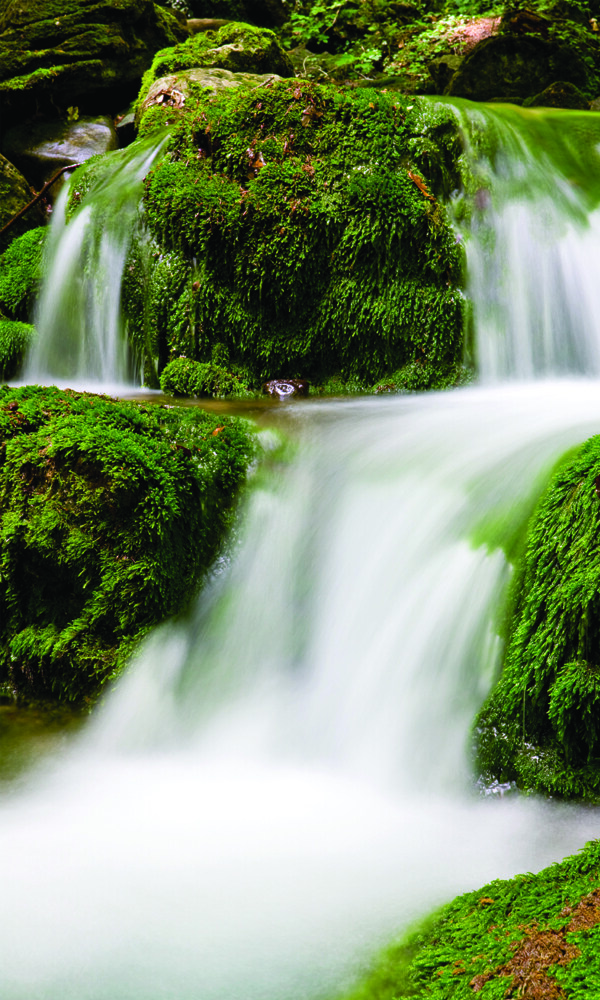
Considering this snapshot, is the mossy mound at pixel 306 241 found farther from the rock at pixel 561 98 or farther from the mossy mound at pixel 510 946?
the mossy mound at pixel 510 946

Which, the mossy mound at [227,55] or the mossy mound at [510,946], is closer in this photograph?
the mossy mound at [510,946]

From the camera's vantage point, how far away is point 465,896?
205 centimetres

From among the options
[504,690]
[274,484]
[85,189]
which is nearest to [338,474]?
[274,484]

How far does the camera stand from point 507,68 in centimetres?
840

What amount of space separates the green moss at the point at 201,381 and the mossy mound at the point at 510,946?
11.4ft

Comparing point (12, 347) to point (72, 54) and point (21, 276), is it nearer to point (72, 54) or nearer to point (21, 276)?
point (21, 276)

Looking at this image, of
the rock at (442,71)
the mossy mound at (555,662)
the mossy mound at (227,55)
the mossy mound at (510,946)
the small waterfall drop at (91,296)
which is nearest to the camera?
the mossy mound at (510,946)

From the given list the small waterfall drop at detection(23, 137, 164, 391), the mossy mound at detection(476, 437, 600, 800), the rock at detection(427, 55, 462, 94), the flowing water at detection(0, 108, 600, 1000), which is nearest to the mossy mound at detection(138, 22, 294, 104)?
the rock at detection(427, 55, 462, 94)

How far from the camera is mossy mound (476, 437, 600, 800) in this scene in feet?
8.14

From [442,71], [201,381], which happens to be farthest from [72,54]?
[201,381]

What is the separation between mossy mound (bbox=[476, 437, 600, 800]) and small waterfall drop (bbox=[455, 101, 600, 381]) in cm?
231

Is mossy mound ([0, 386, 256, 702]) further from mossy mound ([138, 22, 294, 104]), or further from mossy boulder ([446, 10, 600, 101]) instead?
mossy boulder ([446, 10, 600, 101])

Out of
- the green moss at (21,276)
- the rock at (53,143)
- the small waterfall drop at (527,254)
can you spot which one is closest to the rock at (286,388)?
the small waterfall drop at (527,254)

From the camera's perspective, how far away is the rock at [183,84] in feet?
21.7
